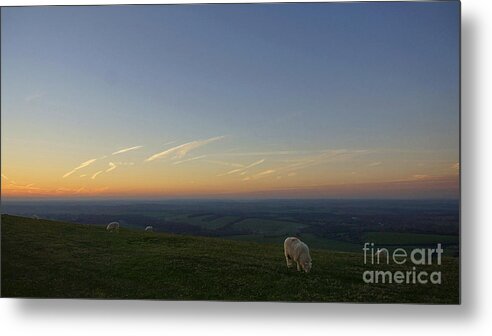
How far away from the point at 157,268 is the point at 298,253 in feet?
5.59

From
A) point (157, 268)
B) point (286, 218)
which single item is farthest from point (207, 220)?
point (286, 218)

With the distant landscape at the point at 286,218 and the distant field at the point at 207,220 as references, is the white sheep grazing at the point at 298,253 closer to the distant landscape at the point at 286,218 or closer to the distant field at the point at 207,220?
the distant landscape at the point at 286,218

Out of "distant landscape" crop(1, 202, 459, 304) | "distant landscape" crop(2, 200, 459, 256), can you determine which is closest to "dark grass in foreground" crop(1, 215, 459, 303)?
"distant landscape" crop(1, 202, 459, 304)

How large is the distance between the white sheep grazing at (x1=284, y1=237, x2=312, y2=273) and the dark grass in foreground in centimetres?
8

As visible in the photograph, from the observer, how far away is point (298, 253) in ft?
25.9

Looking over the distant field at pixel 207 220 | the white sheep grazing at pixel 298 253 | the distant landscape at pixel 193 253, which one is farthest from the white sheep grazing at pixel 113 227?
the white sheep grazing at pixel 298 253

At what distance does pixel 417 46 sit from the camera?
7719 millimetres

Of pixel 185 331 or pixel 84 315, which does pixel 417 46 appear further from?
pixel 84 315

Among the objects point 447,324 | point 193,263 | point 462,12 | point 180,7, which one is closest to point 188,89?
point 180,7

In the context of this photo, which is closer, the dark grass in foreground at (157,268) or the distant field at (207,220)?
the dark grass in foreground at (157,268)

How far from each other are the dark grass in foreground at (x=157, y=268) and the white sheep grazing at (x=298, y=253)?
0.08m

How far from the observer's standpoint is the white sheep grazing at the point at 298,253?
789cm

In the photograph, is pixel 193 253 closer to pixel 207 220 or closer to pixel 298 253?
pixel 207 220

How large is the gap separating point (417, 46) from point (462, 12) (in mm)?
675
